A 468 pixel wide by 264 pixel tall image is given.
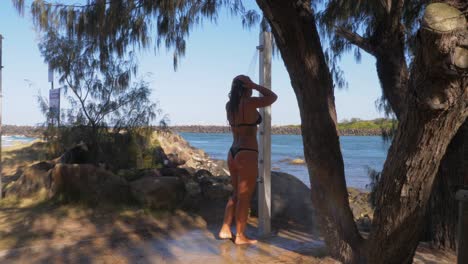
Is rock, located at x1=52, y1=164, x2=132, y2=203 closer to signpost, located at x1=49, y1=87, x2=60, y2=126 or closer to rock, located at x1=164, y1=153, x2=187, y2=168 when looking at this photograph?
signpost, located at x1=49, y1=87, x2=60, y2=126

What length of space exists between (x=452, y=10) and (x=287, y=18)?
1.60m

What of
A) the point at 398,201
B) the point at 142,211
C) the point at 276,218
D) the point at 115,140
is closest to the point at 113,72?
the point at 115,140

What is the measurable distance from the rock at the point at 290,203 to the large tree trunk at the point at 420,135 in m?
3.27

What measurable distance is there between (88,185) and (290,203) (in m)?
3.16

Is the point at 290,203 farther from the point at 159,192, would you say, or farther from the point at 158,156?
the point at 158,156

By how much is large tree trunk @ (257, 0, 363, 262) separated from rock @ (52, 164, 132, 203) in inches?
167

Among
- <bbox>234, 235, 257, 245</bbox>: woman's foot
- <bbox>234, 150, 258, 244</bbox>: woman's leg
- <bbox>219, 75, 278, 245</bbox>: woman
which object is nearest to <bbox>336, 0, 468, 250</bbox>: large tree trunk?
<bbox>219, 75, 278, 245</bbox>: woman

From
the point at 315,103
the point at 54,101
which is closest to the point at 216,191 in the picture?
the point at 315,103

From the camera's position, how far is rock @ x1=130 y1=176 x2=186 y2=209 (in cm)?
743

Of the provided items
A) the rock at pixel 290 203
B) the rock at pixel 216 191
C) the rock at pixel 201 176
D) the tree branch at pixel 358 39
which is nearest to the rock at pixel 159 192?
the rock at pixel 216 191

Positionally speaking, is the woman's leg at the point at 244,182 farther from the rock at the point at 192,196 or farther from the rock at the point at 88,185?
the rock at the point at 88,185

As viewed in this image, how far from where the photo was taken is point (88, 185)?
7605 mm

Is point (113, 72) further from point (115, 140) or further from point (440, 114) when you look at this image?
point (440, 114)

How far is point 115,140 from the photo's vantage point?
35.6 ft
